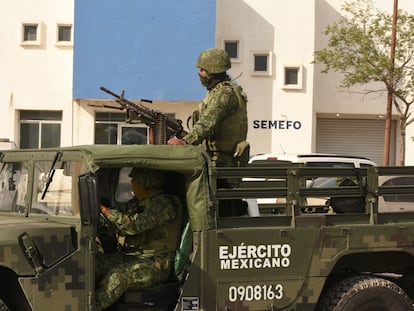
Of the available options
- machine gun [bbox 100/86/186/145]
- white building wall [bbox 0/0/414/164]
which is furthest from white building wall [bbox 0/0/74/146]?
machine gun [bbox 100/86/186/145]

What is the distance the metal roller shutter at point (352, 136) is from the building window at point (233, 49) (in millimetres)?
4224

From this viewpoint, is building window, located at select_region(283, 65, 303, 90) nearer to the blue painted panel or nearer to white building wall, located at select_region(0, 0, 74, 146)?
the blue painted panel

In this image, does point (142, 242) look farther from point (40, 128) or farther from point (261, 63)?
point (261, 63)

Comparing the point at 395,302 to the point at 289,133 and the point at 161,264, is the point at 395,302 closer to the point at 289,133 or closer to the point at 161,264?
the point at 161,264

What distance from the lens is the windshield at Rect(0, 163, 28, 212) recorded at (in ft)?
17.2

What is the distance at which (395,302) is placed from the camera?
225 inches

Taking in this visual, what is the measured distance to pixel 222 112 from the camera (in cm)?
579

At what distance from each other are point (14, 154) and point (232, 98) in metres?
1.76

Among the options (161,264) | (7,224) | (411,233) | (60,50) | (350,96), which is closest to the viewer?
(7,224)

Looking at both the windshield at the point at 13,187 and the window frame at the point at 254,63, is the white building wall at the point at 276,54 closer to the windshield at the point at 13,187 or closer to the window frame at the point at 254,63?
the window frame at the point at 254,63

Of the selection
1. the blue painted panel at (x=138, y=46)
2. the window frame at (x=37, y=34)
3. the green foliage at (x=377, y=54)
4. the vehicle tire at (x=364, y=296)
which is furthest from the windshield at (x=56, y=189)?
the window frame at (x=37, y=34)

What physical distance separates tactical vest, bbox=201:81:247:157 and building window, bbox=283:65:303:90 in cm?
1783

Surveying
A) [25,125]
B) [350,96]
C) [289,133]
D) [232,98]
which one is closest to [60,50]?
[25,125]

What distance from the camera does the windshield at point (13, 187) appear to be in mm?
5235
